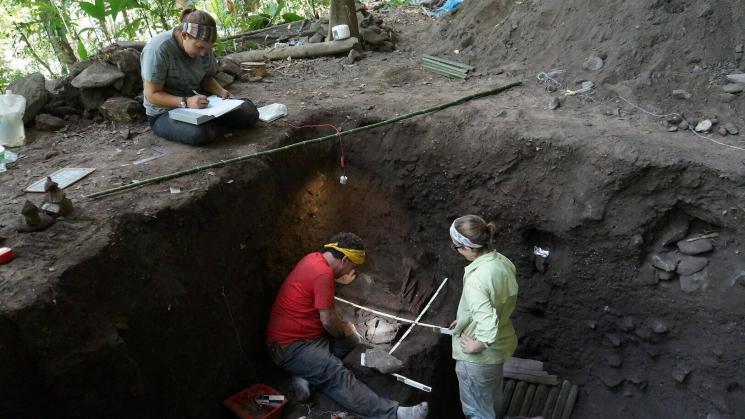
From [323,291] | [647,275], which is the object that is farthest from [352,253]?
[647,275]

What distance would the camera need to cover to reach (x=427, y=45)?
7629 mm

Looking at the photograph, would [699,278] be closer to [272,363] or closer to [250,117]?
[272,363]

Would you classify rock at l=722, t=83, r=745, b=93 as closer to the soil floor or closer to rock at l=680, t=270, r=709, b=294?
the soil floor

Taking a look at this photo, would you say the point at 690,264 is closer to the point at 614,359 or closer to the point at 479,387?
the point at 614,359

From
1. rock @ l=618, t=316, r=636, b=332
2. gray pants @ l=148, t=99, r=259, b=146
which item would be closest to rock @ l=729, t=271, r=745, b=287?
rock @ l=618, t=316, r=636, b=332

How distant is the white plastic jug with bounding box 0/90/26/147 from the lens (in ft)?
16.3

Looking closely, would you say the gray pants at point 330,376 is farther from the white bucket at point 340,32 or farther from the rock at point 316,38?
the rock at point 316,38

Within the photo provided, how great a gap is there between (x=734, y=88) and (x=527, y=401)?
144 inches

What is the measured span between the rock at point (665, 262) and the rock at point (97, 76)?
5.79 metres

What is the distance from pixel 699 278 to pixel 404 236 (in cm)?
289

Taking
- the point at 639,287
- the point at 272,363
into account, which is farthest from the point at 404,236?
the point at 639,287

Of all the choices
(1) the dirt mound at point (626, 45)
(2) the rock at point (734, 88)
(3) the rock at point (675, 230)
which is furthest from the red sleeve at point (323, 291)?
(2) the rock at point (734, 88)

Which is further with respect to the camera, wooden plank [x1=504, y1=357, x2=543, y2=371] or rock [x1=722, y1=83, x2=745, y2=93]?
wooden plank [x1=504, y1=357, x2=543, y2=371]

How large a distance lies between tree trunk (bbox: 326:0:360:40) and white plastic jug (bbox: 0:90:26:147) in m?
4.27
